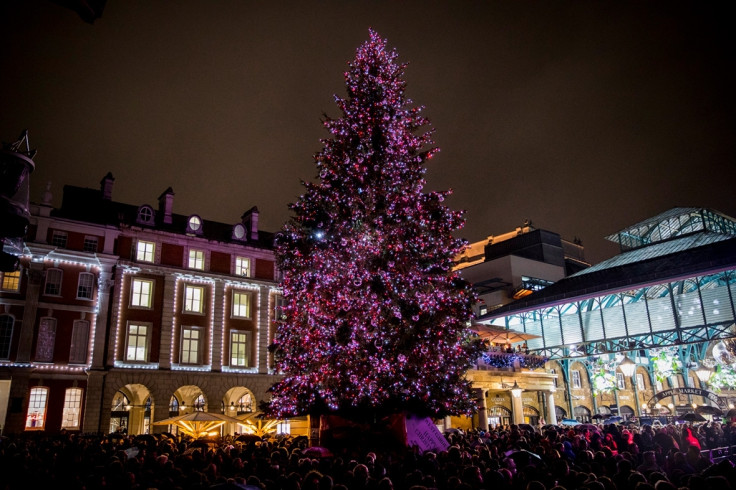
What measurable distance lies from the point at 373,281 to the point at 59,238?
101ft

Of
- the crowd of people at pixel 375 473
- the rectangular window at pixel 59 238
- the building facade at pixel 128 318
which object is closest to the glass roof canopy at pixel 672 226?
the building facade at pixel 128 318

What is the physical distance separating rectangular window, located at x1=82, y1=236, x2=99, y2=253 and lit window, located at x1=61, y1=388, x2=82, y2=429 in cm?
1029

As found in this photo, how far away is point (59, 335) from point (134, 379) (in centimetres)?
607

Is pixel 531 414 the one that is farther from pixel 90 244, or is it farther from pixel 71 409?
pixel 90 244

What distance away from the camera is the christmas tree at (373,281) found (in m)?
18.5

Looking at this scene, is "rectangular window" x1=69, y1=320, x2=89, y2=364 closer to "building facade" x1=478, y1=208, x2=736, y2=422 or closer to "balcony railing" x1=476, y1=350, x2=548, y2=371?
"balcony railing" x1=476, y1=350, x2=548, y2=371

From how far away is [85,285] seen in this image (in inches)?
1560

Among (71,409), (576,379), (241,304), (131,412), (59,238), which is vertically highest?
(59,238)

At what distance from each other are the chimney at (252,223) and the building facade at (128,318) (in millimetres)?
856

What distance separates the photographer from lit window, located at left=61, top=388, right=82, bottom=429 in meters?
36.4

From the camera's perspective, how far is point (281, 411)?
2003 centimetres

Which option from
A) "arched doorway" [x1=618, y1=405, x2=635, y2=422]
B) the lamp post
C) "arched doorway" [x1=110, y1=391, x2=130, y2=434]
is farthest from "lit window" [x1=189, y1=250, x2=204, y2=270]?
"arched doorway" [x1=618, y1=405, x2=635, y2=422]

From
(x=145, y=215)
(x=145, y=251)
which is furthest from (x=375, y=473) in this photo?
(x=145, y=215)

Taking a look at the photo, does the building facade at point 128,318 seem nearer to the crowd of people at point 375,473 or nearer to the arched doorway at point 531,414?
the arched doorway at point 531,414
